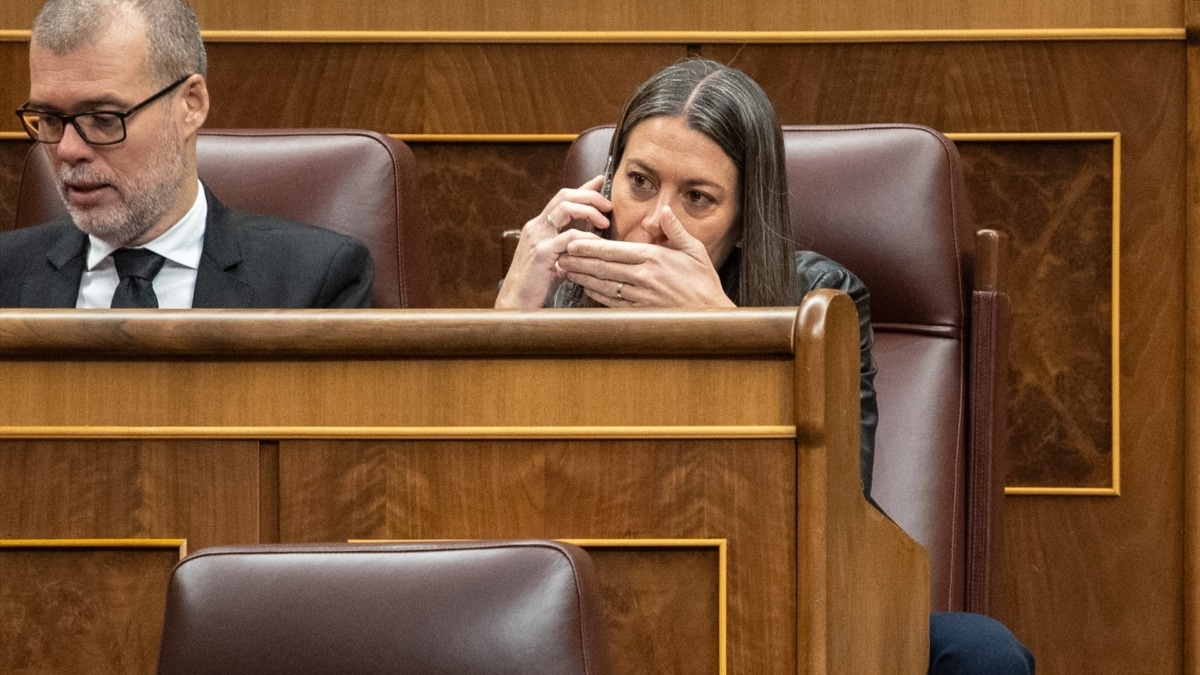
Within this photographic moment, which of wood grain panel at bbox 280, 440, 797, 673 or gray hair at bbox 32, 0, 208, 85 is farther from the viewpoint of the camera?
gray hair at bbox 32, 0, 208, 85

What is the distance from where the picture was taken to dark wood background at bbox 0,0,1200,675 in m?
1.76

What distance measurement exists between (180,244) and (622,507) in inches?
28.1

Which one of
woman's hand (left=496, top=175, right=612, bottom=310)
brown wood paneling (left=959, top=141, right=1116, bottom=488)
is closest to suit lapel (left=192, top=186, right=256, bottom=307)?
woman's hand (left=496, top=175, right=612, bottom=310)

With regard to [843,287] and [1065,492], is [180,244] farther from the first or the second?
[1065,492]

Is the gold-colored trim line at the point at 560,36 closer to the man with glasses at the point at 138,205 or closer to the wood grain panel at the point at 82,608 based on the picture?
the man with glasses at the point at 138,205

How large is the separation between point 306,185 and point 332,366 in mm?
636

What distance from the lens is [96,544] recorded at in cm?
93

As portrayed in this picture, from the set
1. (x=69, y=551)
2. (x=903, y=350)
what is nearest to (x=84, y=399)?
(x=69, y=551)

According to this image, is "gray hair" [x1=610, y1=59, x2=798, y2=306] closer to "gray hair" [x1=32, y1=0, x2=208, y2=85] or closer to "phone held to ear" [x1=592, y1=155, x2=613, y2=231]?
"phone held to ear" [x1=592, y1=155, x2=613, y2=231]

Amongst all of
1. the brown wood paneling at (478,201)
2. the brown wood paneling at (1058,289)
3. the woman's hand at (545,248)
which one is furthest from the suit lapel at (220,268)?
the brown wood paneling at (1058,289)

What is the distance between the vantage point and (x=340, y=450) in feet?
3.05

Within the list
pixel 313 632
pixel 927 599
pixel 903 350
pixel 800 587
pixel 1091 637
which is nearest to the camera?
pixel 313 632

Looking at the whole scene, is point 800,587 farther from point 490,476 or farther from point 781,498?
point 490,476

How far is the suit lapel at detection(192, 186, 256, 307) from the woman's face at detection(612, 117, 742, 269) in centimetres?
37
